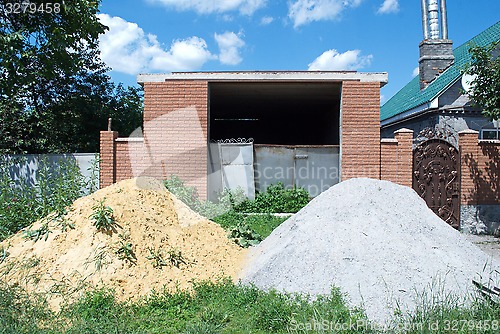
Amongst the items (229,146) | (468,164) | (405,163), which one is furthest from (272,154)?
(468,164)

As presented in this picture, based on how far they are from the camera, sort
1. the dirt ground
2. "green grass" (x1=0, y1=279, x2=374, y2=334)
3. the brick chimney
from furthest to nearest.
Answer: the brick chimney < the dirt ground < "green grass" (x1=0, y1=279, x2=374, y2=334)

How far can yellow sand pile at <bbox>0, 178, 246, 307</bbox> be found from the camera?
5.73m

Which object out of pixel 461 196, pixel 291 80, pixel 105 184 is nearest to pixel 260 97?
pixel 291 80

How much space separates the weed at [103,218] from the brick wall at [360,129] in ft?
22.9

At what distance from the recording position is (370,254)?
18.3 feet

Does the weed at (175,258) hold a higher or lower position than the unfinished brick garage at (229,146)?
lower

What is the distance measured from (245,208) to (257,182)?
0.88m

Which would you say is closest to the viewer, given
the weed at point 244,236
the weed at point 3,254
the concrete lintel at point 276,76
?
the weed at point 3,254

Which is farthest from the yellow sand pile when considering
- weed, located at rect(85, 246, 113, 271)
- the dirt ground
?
the dirt ground

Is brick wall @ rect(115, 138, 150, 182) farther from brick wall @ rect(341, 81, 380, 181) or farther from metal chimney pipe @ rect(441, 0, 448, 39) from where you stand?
metal chimney pipe @ rect(441, 0, 448, 39)

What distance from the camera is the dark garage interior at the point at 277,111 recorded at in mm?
12922

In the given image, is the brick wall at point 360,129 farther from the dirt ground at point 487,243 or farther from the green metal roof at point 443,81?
the green metal roof at point 443,81

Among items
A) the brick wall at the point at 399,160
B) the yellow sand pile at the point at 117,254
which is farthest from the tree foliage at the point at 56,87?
the brick wall at the point at 399,160

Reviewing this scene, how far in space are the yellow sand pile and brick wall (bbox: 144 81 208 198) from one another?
12.5 feet
